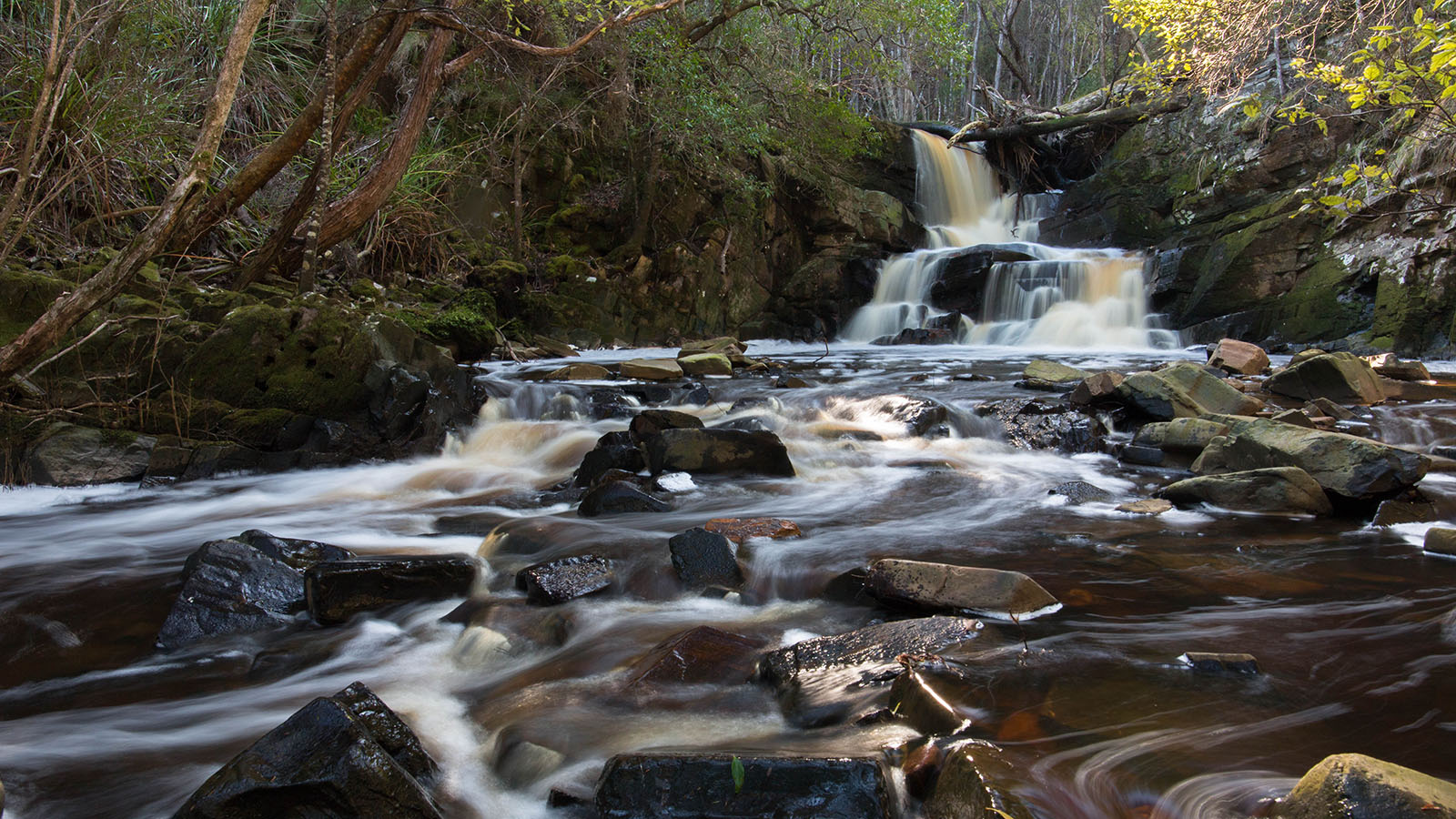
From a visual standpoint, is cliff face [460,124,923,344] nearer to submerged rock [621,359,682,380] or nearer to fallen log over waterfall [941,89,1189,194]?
fallen log over waterfall [941,89,1189,194]

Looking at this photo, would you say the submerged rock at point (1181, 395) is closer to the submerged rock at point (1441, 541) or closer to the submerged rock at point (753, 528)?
the submerged rock at point (1441, 541)

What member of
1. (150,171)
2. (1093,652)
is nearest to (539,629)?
(1093,652)

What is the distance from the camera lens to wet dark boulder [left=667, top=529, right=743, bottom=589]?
12.1ft

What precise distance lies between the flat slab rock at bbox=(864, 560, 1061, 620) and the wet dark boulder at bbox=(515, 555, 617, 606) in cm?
128

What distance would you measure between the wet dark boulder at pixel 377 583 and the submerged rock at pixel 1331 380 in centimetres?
784

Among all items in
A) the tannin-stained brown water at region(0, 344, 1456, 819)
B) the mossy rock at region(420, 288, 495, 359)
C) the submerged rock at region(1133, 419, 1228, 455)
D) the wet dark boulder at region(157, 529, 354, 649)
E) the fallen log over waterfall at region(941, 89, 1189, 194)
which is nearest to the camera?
the tannin-stained brown water at region(0, 344, 1456, 819)

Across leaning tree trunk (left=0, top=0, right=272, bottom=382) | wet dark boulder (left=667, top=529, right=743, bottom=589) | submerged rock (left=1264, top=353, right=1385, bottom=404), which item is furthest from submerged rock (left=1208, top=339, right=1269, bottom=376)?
leaning tree trunk (left=0, top=0, right=272, bottom=382)

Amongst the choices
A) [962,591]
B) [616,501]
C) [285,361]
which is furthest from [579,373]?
[962,591]

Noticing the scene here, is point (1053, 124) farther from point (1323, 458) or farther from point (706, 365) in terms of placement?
point (1323, 458)

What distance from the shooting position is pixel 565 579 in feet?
12.0

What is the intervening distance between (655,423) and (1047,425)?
A: 337 cm

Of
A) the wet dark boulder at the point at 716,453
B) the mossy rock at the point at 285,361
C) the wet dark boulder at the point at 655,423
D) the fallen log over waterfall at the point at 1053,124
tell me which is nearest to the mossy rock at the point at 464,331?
the mossy rock at the point at 285,361

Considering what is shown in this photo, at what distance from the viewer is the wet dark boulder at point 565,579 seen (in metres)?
3.55

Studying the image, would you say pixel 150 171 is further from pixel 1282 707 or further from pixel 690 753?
pixel 1282 707
